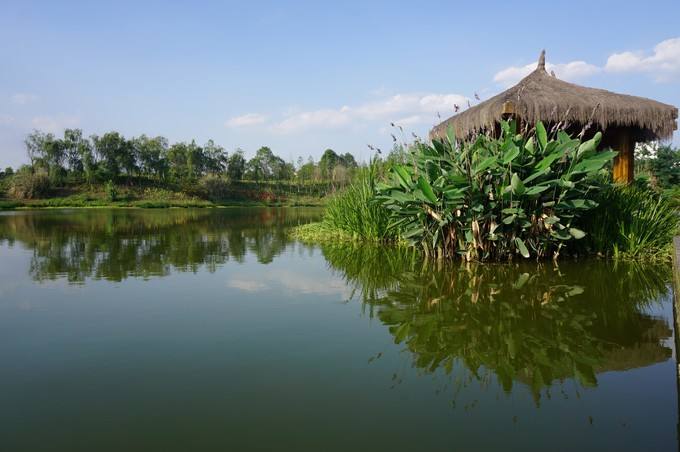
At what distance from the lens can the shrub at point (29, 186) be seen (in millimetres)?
34969

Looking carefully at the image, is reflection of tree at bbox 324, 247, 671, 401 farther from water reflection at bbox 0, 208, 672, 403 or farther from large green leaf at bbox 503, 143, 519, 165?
large green leaf at bbox 503, 143, 519, 165

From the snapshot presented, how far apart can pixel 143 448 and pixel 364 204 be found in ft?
21.7

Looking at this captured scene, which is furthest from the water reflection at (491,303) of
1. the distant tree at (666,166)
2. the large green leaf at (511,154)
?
the distant tree at (666,166)

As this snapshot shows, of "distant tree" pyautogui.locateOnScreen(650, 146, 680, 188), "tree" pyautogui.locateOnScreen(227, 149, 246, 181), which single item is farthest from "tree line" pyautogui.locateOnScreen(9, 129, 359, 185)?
"distant tree" pyautogui.locateOnScreen(650, 146, 680, 188)

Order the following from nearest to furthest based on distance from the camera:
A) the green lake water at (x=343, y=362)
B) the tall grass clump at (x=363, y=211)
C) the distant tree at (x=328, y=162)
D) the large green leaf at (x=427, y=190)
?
1. the green lake water at (x=343, y=362)
2. the large green leaf at (x=427, y=190)
3. the tall grass clump at (x=363, y=211)
4. the distant tree at (x=328, y=162)

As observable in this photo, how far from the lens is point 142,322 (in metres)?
3.52

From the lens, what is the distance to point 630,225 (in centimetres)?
588

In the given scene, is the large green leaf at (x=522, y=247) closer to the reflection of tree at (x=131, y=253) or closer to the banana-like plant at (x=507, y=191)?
the banana-like plant at (x=507, y=191)

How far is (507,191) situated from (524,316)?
6.25 ft

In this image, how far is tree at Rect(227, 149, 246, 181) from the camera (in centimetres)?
4969

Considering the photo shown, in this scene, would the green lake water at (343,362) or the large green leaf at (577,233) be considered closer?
the green lake water at (343,362)

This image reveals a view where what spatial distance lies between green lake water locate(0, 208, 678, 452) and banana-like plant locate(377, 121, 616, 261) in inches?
→ 21.7

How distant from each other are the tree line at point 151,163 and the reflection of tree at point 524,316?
29854 millimetres

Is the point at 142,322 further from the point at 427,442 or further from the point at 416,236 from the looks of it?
the point at 416,236
